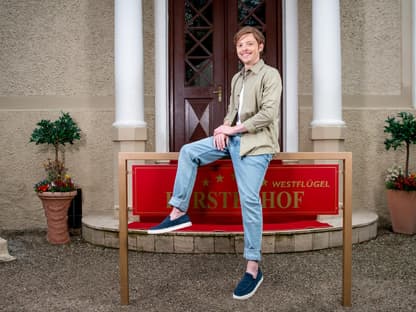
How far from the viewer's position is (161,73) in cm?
530

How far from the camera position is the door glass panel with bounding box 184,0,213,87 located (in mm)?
5414

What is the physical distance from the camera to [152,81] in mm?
5363

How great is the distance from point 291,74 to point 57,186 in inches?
122

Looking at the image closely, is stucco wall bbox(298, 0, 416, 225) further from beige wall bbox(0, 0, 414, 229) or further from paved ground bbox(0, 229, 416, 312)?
paved ground bbox(0, 229, 416, 312)

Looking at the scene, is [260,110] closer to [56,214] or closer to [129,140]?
[129,140]

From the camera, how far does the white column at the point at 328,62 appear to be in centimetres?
468

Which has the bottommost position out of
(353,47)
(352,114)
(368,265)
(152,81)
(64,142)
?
(368,265)

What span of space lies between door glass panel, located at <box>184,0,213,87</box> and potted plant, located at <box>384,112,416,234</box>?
2298mm

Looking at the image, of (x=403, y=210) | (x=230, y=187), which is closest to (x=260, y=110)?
(x=230, y=187)

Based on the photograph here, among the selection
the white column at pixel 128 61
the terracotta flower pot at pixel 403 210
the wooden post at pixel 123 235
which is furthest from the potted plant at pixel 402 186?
the wooden post at pixel 123 235

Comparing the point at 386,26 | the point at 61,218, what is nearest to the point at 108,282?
the point at 61,218

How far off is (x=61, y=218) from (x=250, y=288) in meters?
2.66

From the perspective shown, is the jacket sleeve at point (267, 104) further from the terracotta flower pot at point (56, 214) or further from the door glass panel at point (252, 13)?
the door glass panel at point (252, 13)

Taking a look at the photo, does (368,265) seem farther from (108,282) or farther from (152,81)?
(152,81)
